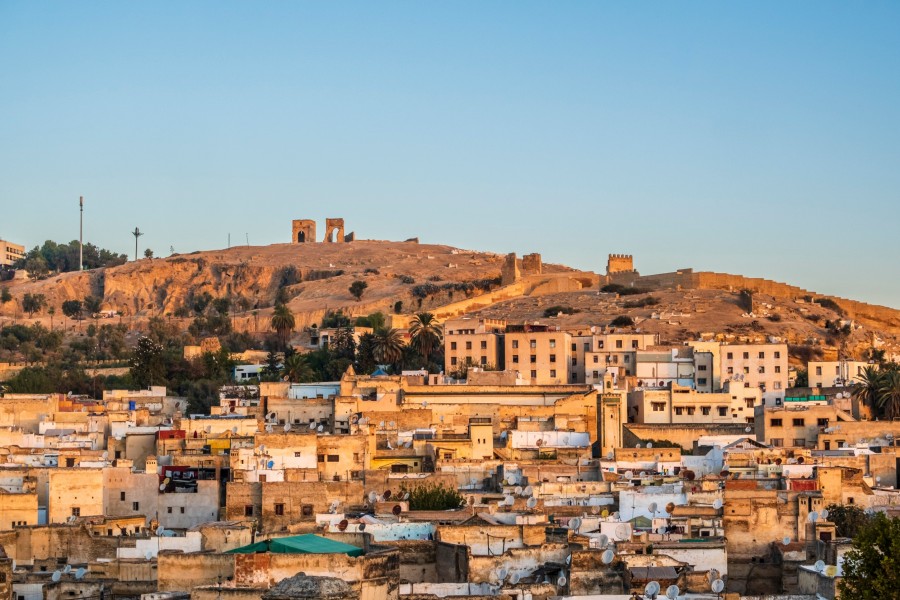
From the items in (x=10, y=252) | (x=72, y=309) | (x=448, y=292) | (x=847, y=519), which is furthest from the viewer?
(x=10, y=252)

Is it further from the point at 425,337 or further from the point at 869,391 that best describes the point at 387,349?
the point at 869,391

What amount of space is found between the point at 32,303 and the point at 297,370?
4790 cm

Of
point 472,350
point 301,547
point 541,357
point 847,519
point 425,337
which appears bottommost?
point 301,547

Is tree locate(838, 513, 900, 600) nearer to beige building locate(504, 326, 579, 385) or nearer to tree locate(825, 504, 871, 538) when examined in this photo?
tree locate(825, 504, 871, 538)

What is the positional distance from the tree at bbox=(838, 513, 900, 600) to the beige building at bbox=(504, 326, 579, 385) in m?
39.1

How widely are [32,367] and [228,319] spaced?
58.7ft

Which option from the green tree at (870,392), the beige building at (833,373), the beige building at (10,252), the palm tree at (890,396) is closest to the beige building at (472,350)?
the beige building at (833,373)

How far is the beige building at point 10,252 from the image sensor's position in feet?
488

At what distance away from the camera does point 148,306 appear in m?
117

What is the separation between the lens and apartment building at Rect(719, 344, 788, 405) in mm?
66812

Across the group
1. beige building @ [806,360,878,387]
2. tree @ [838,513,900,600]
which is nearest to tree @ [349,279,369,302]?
beige building @ [806,360,878,387]

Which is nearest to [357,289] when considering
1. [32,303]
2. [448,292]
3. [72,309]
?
[448,292]

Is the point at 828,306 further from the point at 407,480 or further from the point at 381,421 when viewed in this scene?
the point at 407,480

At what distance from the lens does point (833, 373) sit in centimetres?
6725
